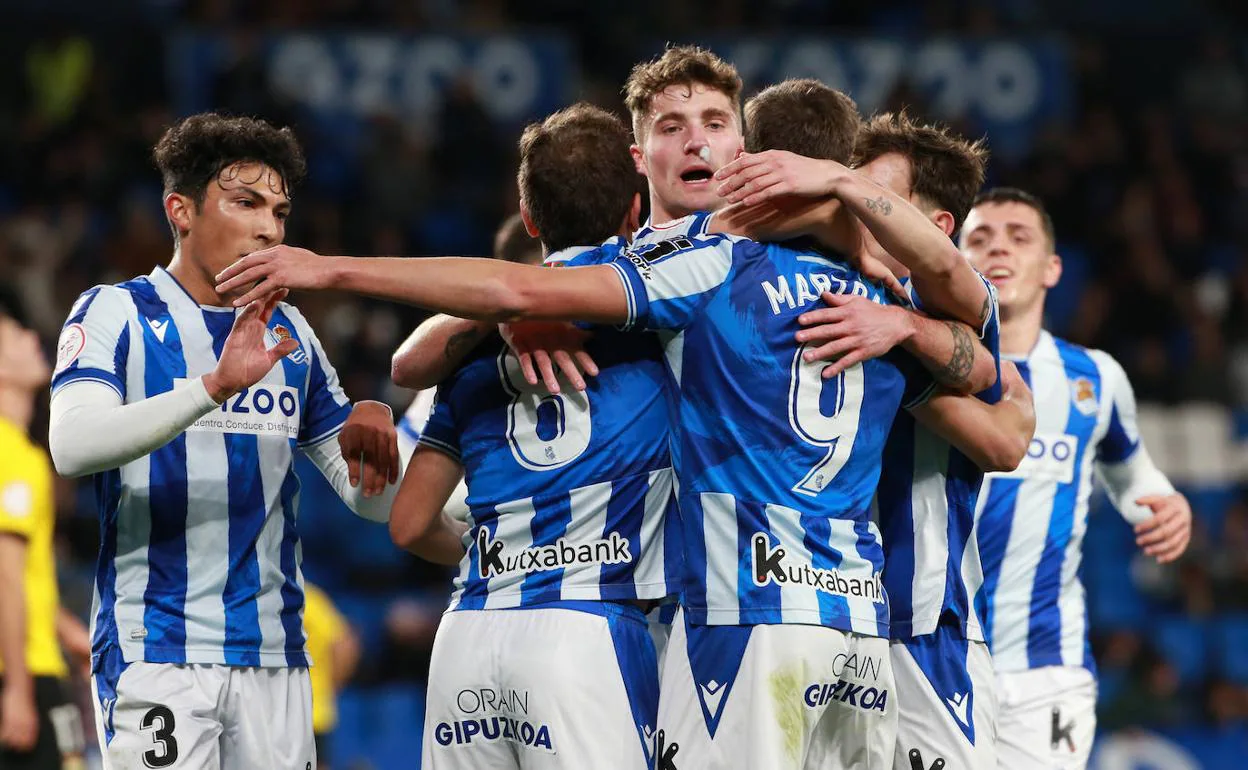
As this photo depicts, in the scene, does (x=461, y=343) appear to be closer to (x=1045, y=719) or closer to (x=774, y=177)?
(x=774, y=177)

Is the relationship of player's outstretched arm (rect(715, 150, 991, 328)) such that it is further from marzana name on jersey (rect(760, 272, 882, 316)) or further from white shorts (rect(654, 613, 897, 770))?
white shorts (rect(654, 613, 897, 770))

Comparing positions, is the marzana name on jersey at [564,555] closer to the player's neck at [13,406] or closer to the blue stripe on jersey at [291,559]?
the blue stripe on jersey at [291,559]

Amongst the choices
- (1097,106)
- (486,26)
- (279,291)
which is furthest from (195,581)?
(1097,106)

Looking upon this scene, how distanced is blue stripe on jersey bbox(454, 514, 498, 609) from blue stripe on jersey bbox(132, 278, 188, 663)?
90 centimetres

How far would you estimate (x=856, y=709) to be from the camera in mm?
4129

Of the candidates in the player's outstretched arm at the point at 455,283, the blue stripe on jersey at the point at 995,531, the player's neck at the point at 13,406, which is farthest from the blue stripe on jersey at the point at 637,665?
the player's neck at the point at 13,406

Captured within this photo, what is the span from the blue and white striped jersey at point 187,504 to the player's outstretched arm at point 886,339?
171 centimetres

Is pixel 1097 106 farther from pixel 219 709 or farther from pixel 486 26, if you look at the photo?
pixel 219 709

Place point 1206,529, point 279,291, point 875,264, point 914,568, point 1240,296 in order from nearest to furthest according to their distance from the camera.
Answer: point 279,291, point 875,264, point 914,568, point 1206,529, point 1240,296

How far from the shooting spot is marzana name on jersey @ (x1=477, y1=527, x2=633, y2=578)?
13.5ft

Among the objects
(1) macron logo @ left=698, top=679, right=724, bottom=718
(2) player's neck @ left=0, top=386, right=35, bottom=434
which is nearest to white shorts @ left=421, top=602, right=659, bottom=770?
(1) macron logo @ left=698, top=679, right=724, bottom=718

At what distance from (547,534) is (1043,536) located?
257 centimetres

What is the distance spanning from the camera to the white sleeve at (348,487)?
479 cm

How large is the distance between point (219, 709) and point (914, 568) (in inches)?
82.7
